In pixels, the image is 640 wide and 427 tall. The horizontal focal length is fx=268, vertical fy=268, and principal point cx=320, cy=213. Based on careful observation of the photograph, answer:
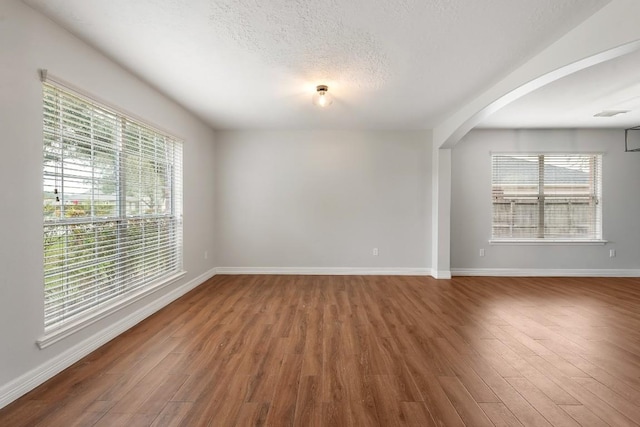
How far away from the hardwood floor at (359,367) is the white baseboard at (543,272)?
4.15ft

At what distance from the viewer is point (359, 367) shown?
2.05m

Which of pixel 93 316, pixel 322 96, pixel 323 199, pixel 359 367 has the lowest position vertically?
pixel 359 367

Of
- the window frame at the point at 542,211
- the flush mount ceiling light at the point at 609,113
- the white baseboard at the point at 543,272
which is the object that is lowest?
the white baseboard at the point at 543,272

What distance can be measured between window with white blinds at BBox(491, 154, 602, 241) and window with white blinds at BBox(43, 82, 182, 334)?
17.9 feet

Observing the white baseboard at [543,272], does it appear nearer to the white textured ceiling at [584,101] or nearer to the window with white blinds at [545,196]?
the window with white blinds at [545,196]

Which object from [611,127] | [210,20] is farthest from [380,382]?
[611,127]

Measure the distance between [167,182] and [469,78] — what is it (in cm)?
381

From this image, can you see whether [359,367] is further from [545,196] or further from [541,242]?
[545,196]

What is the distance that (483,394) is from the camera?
1.77 metres

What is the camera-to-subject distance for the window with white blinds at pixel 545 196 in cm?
490

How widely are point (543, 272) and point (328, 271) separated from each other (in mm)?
3905

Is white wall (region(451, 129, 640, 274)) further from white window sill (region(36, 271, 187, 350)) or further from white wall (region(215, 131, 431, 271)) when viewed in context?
white window sill (region(36, 271, 187, 350))

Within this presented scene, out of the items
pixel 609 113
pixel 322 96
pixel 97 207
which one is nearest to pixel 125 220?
pixel 97 207

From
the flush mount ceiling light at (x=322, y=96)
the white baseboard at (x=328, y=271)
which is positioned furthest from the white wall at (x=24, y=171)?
the white baseboard at (x=328, y=271)
